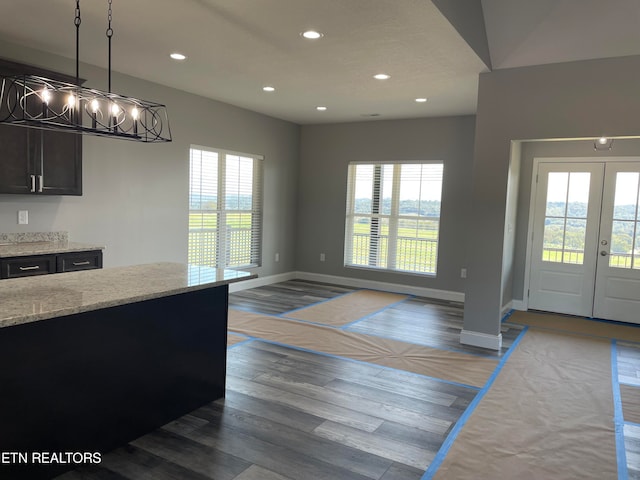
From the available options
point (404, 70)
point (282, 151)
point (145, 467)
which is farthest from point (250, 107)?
point (145, 467)

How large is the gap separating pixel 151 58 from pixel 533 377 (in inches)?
172

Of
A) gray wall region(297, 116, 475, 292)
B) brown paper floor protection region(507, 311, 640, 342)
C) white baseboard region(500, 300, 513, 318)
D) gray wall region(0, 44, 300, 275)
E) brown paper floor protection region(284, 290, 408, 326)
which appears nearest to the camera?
gray wall region(0, 44, 300, 275)

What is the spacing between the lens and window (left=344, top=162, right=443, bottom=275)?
6992 millimetres

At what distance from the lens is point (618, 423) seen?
10.0 ft

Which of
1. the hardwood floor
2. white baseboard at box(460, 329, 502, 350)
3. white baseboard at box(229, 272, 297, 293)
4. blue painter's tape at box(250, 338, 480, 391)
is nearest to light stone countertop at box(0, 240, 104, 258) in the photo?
the hardwood floor

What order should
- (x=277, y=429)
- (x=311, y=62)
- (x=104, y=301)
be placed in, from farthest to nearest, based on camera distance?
(x=311, y=62)
(x=277, y=429)
(x=104, y=301)

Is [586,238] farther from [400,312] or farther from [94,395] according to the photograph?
[94,395]

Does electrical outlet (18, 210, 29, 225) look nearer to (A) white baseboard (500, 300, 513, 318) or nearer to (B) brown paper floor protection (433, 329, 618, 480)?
(B) brown paper floor protection (433, 329, 618, 480)

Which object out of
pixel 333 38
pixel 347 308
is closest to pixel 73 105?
pixel 333 38

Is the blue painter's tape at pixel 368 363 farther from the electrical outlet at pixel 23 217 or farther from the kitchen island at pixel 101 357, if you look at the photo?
→ the electrical outlet at pixel 23 217

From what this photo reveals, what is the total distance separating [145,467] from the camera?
2.37 m

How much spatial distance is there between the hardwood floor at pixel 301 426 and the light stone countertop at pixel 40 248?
1.60 metres

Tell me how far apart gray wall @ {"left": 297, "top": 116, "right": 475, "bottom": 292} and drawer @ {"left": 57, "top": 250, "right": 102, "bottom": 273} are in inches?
167

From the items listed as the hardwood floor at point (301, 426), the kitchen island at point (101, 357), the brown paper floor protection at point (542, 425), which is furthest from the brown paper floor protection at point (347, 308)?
the kitchen island at point (101, 357)
